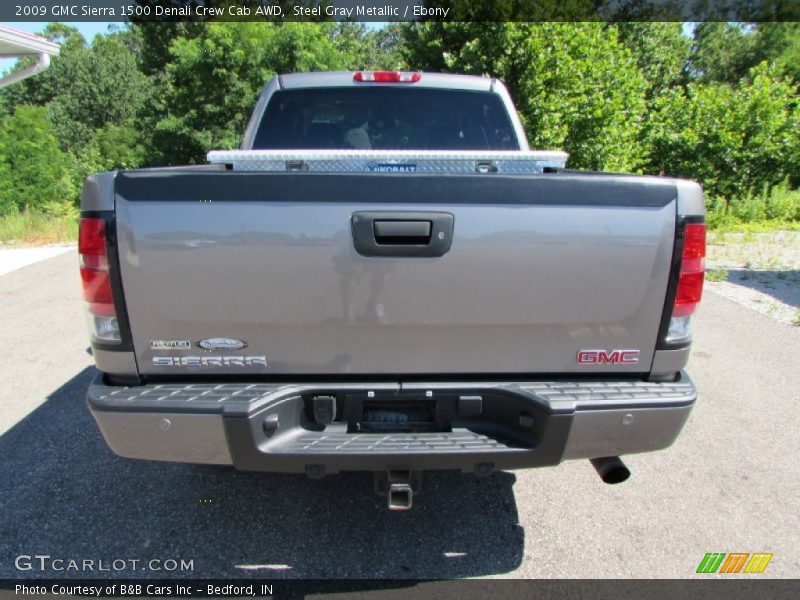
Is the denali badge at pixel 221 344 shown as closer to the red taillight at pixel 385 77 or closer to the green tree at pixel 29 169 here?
the red taillight at pixel 385 77

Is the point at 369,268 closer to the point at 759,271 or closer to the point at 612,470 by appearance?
the point at 612,470

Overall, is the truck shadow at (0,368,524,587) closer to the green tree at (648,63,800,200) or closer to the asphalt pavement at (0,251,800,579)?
the asphalt pavement at (0,251,800,579)

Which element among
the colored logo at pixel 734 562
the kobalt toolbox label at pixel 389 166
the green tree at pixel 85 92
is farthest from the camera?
the green tree at pixel 85 92

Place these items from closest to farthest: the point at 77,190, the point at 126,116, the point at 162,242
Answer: the point at 162,242 < the point at 77,190 < the point at 126,116

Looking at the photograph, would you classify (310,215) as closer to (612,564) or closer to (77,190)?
(612,564)

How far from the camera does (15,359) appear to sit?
5328mm

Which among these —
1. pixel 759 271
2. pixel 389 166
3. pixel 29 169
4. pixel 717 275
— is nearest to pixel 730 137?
pixel 759 271

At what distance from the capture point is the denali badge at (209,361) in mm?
2223

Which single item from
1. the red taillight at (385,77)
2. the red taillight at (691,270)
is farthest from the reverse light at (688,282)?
the red taillight at (385,77)

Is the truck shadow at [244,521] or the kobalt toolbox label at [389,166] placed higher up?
the kobalt toolbox label at [389,166]

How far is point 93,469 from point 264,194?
2334 mm

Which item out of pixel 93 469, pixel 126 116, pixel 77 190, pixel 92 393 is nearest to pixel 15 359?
pixel 93 469

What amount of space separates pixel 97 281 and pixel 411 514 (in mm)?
1914

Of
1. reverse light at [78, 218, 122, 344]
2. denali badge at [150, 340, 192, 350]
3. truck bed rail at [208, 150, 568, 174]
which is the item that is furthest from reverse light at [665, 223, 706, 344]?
reverse light at [78, 218, 122, 344]
